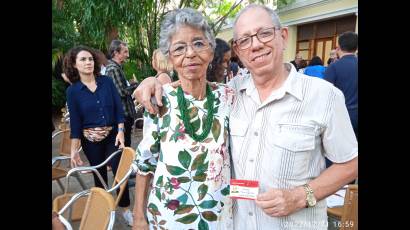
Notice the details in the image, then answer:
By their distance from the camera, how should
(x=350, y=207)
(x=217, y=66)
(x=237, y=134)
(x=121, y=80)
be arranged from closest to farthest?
(x=237, y=134), (x=350, y=207), (x=217, y=66), (x=121, y=80)

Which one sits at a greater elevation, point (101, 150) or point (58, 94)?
point (58, 94)

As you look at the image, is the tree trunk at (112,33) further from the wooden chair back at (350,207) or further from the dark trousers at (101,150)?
the wooden chair back at (350,207)

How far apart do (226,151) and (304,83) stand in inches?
17.5

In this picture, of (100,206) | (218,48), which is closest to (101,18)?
(218,48)

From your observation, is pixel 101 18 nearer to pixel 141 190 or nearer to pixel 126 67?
pixel 126 67

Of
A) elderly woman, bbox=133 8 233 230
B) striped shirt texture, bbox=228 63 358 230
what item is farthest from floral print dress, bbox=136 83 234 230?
striped shirt texture, bbox=228 63 358 230

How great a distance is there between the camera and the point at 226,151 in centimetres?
151

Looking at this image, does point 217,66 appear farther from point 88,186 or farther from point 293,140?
point 88,186

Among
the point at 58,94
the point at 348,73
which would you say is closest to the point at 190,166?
the point at 348,73

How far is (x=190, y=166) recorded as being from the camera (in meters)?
1.50

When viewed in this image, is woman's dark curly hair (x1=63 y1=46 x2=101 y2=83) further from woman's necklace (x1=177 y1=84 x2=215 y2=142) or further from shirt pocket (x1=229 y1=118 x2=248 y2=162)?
shirt pocket (x1=229 y1=118 x2=248 y2=162)

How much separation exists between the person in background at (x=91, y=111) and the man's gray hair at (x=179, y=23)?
2068 mm

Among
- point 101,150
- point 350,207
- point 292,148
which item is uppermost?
point 292,148

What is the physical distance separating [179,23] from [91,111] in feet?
7.08
